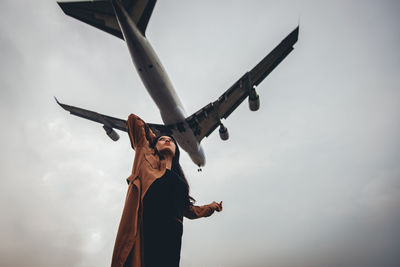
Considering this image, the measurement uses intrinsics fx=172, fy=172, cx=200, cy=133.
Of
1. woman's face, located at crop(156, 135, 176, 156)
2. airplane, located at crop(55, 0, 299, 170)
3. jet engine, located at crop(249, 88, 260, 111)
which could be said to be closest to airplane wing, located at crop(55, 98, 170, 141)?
airplane, located at crop(55, 0, 299, 170)

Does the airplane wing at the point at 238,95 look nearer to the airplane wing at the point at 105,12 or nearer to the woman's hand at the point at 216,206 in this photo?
the airplane wing at the point at 105,12

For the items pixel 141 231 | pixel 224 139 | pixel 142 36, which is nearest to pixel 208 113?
pixel 224 139

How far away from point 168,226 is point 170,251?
0.22m

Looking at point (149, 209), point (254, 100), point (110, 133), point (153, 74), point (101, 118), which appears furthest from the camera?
point (101, 118)

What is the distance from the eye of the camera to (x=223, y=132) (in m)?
13.4

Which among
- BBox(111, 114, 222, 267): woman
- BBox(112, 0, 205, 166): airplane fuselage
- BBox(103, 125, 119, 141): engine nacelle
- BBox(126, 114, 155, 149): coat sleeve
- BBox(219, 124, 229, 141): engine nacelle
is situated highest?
BBox(219, 124, 229, 141): engine nacelle

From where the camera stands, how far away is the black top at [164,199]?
5.47 feet

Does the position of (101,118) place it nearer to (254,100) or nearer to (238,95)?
(238,95)

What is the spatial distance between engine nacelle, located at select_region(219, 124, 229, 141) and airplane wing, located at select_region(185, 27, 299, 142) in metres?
0.41

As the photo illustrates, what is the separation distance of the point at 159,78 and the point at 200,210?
814cm

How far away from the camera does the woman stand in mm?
1465

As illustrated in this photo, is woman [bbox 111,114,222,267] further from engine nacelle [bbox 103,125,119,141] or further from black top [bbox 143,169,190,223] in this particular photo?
engine nacelle [bbox 103,125,119,141]

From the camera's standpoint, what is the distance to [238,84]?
12164mm

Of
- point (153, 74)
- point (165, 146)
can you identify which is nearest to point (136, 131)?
point (165, 146)
